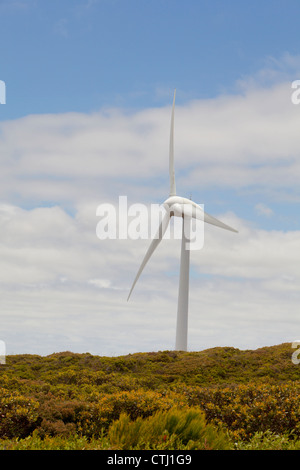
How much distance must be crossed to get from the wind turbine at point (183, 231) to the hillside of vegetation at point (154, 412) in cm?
1257

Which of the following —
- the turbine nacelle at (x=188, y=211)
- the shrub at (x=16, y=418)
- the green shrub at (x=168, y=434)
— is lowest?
the shrub at (x=16, y=418)

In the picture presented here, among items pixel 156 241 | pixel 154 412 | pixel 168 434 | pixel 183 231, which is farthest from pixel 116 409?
pixel 183 231

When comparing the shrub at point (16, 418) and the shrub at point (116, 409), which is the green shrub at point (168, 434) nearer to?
the shrub at point (116, 409)

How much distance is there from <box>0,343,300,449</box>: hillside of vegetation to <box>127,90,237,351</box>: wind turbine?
1257 centimetres

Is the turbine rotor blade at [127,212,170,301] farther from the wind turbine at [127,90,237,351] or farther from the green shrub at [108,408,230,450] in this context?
the green shrub at [108,408,230,450]

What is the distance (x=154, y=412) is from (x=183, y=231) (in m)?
29.3

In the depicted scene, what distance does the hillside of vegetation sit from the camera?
10.4 metres

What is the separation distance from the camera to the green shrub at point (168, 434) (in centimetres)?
991

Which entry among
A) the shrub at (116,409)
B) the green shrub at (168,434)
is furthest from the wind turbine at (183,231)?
the green shrub at (168,434)

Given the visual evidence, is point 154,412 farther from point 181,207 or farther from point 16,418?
point 181,207

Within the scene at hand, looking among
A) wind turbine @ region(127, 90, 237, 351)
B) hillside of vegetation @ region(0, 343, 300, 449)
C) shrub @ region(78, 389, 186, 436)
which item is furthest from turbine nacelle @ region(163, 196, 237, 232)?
shrub @ region(78, 389, 186, 436)
